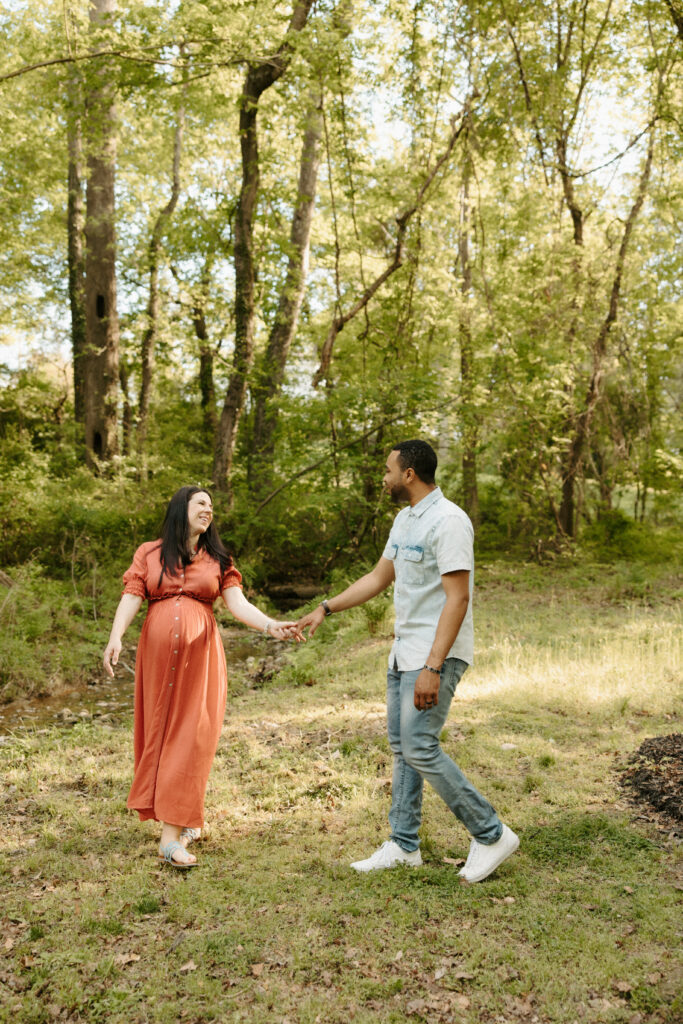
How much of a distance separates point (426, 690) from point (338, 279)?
11.3 meters

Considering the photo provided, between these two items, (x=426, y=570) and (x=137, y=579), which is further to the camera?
(x=137, y=579)

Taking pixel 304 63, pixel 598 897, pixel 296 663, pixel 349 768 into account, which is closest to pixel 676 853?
pixel 598 897

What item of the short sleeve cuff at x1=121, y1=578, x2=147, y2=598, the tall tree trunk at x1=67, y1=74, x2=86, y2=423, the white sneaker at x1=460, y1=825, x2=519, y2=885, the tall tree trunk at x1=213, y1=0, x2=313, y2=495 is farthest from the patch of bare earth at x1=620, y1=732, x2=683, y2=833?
the tall tree trunk at x1=67, y1=74, x2=86, y2=423

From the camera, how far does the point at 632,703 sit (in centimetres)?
700

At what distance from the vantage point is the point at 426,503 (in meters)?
4.05

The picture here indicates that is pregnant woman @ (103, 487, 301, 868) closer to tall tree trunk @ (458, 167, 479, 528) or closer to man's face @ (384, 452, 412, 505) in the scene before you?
man's face @ (384, 452, 412, 505)

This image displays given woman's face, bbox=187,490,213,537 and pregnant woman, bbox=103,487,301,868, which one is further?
woman's face, bbox=187,490,213,537

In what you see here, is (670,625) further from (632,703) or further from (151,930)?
(151,930)

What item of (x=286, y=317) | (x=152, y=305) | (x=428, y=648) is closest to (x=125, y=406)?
(x=152, y=305)

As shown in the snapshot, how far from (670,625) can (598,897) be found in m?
6.39

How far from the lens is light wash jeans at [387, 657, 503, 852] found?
12.8ft

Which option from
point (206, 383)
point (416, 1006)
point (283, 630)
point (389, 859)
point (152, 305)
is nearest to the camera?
point (416, 1006)

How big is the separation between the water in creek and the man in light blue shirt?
426 cm

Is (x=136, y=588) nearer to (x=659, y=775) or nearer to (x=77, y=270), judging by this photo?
(x=659, y=775)
